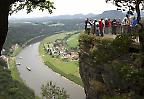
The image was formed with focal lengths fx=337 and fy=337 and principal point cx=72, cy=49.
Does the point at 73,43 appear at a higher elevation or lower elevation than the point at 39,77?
higher

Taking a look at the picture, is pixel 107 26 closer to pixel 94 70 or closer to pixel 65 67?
pixel 94 70

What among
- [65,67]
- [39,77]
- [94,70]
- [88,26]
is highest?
[88,26]

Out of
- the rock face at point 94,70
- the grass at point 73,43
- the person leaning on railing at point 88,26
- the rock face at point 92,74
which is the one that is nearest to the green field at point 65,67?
the grass at point 73,43

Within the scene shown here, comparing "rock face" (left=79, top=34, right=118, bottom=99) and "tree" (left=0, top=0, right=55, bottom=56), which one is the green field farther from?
"tree" (left=0, top=0, right=55, bottom=56)

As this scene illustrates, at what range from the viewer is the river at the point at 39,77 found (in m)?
62.0

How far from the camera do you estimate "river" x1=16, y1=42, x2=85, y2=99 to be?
6203 centimetres

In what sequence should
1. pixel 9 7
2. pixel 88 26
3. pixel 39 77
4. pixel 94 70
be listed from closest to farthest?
pixel 9 7, pixel 94 70, pixel 88 26, pixel 39 77

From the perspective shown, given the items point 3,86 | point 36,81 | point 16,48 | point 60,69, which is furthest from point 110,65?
point 16,48

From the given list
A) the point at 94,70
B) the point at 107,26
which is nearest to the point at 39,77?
the point at 94,70

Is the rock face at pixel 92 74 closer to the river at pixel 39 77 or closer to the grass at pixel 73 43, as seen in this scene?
the river at pixel 39 77

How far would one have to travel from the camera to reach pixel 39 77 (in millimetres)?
80188

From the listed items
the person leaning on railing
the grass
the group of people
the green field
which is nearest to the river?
the green field

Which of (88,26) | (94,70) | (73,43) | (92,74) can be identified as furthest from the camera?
(73,43)

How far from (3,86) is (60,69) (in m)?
39.3
